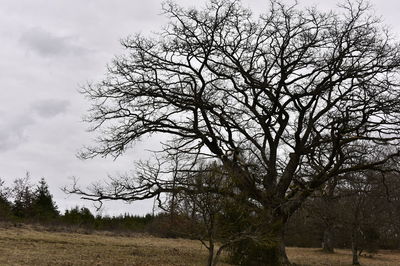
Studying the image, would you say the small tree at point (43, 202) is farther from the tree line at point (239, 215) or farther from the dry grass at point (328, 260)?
the dry grass at point (328, 260)

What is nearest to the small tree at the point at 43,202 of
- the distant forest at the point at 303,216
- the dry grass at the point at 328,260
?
the distant forest at the point at 303,216

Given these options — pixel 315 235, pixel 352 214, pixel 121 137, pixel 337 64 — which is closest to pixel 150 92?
pixel 121 137

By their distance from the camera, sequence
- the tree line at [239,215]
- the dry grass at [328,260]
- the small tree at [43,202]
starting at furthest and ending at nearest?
the small tree at [43,202] → the dry grass at [328,260] → the tree line at [239,215]

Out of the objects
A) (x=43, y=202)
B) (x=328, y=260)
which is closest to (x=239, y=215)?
(x=328, y=260)

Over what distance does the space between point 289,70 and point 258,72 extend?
1486mm

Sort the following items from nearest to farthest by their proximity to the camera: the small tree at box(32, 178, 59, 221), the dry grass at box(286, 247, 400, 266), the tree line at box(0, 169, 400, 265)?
the tree line at box(0, 169, 400, 265) < the dry grass at box(286, 247, 400, 266) < the small tree at box(32, 178, 59, 221)

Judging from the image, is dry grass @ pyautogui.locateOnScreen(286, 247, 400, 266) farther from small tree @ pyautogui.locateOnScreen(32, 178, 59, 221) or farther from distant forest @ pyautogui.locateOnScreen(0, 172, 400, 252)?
small tree @ pyautogui.locateOnScreen(32, 178, 59, 221)

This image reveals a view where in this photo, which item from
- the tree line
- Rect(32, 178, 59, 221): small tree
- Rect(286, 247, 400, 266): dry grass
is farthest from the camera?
Rect(32, 178, 59, 221): small tree

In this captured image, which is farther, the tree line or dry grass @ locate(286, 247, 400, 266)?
dry grass @ locate(286, 247, 400, 266)

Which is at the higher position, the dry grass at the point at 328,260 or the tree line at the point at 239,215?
the tree line at the point at 239,215

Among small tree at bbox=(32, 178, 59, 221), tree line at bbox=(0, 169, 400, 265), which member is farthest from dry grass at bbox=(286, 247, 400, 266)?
small tree at bbox=(32, 178, 59, 221)

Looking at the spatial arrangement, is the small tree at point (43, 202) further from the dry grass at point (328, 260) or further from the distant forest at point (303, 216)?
the dry grass at point (328, 260)

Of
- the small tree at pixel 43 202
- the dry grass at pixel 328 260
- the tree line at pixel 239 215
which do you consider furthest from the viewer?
the small tree at pixel 43 202

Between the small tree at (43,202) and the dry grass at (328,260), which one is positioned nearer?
the dry grass at (328,260)
